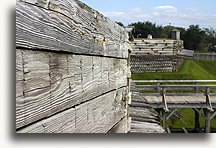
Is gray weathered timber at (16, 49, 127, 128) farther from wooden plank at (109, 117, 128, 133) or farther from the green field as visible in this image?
the green field

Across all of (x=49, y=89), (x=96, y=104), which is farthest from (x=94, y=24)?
(x=49, y=89)

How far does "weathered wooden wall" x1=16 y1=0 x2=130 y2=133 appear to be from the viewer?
2.56 ft

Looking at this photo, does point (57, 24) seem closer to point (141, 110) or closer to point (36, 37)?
point (36, 37)

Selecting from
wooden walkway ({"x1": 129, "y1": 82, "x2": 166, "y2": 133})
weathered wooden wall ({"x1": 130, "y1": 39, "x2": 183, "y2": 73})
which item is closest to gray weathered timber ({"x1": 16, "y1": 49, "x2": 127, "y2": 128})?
wooden walkway ({"x1": 129, "y1": 82, "x2": 166, "y2": 133})

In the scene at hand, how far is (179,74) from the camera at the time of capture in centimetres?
1485

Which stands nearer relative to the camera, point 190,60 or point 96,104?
point 96,104

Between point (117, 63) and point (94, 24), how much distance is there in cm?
50

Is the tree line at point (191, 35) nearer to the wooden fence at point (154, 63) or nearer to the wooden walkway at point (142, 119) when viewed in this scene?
the wooden fence at point (154, 63)

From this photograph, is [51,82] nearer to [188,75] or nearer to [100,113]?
[100,113]

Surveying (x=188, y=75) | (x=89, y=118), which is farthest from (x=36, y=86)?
(x=188, y=75)

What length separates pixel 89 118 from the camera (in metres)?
1.18

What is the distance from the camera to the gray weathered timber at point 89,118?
35.3 inches

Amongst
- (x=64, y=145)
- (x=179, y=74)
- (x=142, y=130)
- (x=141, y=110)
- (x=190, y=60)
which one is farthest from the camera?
(x=190, y=60)

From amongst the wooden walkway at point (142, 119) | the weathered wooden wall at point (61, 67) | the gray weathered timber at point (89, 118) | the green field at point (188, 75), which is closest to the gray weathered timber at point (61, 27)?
the weathered wooden wall at point (61, 67)
